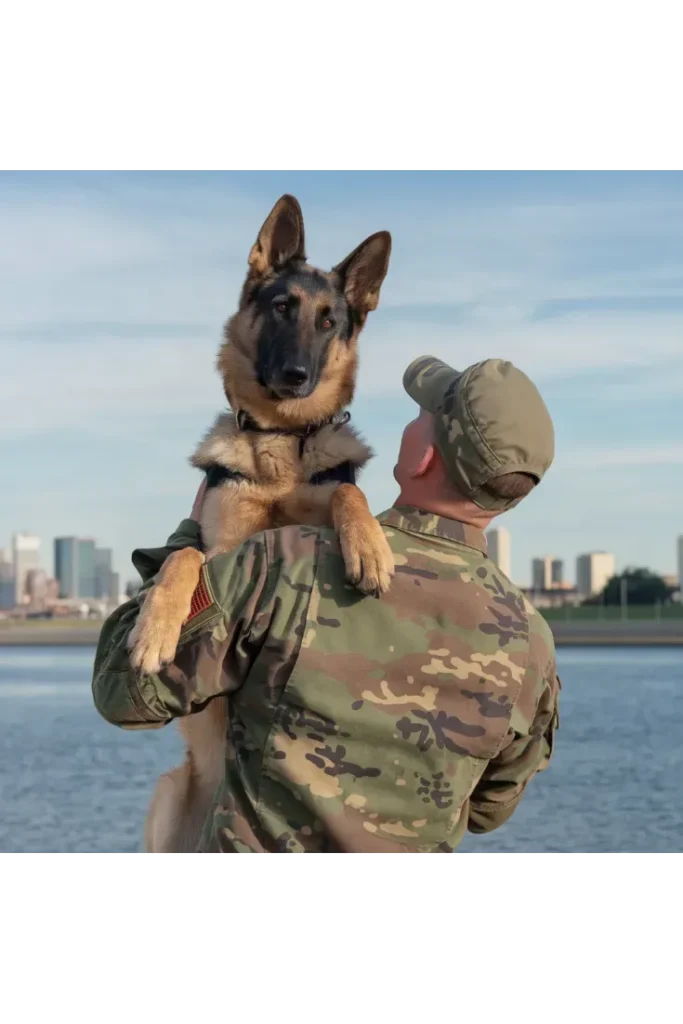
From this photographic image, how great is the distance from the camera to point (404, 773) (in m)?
2.72

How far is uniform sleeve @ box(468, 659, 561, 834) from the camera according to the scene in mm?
2938

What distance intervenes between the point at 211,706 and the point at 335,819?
119 cm

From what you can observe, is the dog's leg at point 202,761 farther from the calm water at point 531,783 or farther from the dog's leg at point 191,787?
the calm water at point 531,783

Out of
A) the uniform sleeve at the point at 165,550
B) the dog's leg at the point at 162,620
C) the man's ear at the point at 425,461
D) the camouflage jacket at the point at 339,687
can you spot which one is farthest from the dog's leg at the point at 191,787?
the man's ear at the point at 425,461

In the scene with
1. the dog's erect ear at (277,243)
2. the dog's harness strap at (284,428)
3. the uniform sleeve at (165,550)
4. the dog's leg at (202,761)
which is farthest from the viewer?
the dog's erect ear at (277,243)

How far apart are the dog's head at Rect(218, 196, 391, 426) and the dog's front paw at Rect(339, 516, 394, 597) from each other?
61.5 inches

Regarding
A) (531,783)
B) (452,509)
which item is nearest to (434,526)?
(452,509)

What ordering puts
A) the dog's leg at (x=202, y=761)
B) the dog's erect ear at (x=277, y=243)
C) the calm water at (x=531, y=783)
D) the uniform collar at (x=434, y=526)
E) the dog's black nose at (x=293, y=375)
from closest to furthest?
the uniform collar at (x=434, y=526) < the dog's leg at (x=202, y=761) < the dog's black nose at (x=293, y=375) < the dog's erect ear at (x=277, y=243) < the calm water at (x=531, y=783)

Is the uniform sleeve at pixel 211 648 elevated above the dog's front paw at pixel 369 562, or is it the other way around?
the dog's front paw at pixel 369 562

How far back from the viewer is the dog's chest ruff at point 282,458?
3838mm

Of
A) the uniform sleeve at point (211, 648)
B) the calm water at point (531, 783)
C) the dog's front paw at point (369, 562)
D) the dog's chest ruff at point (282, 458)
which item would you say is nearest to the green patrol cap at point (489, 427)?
the dog's front paw at point (369, 562)

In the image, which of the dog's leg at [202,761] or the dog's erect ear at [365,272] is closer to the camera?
the dog's leg at [202,761]

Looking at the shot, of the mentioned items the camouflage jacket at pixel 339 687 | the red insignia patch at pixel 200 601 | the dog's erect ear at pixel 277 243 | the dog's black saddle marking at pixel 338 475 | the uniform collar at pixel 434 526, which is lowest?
the camouflage jacket at pixel 339 687

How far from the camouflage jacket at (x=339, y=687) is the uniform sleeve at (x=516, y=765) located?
0.52 ft
